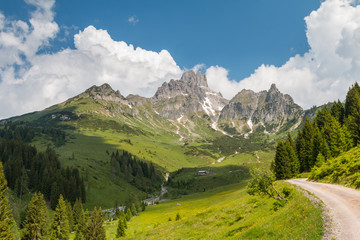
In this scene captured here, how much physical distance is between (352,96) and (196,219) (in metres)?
100

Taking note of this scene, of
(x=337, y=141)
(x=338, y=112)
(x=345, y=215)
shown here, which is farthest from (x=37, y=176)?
(x=338, y=112)

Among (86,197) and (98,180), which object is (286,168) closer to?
(86,197)

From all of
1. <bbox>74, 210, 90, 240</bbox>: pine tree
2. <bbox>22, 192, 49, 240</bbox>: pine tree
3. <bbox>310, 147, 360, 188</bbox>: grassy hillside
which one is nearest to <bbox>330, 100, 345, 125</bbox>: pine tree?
<bbox>310, 147, 360, 188</bbox>: grassy hillside

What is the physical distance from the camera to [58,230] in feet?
277

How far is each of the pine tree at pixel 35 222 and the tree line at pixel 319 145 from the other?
3274 inches

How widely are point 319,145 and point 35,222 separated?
105 meters

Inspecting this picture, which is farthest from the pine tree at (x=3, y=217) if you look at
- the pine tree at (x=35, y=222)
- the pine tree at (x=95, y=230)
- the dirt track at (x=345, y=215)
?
the dirt track at (x=345, y=215)

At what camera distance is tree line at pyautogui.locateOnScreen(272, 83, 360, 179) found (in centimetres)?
6650

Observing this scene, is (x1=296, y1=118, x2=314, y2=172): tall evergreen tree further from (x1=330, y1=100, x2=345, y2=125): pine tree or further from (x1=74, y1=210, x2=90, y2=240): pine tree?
(x1=74, y1=210, x2=90, y2=240): pine tree

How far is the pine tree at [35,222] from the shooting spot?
74750mm

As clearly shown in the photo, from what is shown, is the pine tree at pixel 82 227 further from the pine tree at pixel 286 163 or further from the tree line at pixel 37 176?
the pine tree at pixel 286 163

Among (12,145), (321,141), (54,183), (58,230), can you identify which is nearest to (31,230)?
(58,230)

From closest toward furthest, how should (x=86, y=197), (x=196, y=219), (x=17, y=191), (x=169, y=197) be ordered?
(x=196, y=219)
(x=17, y=191)
(x=86, y=197)
(x=169, y=197)

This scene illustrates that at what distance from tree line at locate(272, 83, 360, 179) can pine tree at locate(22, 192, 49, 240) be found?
8317 centimetres
